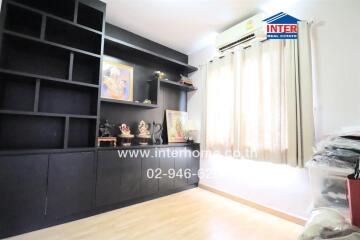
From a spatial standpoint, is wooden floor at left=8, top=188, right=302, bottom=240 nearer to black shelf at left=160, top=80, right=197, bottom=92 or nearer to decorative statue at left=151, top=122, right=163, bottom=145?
decorative statue at left=151, top=122, right=163, bottom=145

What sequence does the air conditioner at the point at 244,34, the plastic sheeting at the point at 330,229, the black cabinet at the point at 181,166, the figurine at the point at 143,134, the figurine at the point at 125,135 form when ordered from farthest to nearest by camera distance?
the black cabinet at the point at 181,166, the figurine at the point at 143,134, the figurine at the point at 125,135, the air conditioner at the point at 244,34, the plastic sheeting at the point at 330,229

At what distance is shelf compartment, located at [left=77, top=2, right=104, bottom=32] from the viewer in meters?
2.09

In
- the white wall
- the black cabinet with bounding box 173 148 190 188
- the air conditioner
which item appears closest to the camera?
the white wall

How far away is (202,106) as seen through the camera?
10.0 feet

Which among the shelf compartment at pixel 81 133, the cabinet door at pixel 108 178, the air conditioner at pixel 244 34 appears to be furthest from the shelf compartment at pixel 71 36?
the air conditioner at pixel 244 34

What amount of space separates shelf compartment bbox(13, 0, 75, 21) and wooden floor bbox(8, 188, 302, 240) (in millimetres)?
2383

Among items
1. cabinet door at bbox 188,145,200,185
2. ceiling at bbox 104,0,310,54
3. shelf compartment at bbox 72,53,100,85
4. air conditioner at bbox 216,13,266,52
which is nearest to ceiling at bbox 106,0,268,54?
ceiling at bbox 104,0,310,54

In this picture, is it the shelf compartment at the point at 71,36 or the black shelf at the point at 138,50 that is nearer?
the shelf compartment at the point at 71,36

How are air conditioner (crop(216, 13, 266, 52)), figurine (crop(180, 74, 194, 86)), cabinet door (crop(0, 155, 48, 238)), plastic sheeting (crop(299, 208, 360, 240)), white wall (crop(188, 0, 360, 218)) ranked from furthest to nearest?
figurine (crop(180, 74, 194, 86))
air conditioner (crop(216, 13, 266, 52))
white wall (crop(188, 0, 360, 218))
cabinet door (crop(0, 155, 48, 238))
plastic sheeting (crop(299, 208, 360, 240))

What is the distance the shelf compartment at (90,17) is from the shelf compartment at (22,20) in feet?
1.56

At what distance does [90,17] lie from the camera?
2.23 meters

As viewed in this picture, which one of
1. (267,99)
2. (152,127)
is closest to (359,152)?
(267,99)

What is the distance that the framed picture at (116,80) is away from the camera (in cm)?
243

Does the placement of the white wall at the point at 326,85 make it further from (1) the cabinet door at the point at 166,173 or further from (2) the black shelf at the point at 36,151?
(2) the black shelf at the point at 36,151
